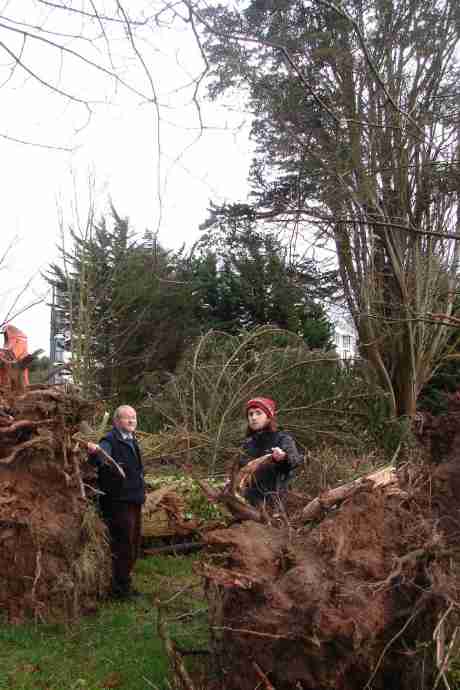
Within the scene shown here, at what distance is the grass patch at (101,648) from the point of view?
3795mm

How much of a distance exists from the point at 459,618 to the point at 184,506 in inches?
174

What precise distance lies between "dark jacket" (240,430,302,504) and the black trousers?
99 centimetres

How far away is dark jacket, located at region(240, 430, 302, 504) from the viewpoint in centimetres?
474

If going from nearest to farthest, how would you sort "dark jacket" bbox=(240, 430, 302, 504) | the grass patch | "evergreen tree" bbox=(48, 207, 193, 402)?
1. the grass patch
2. "dark jacket" bbox=(240, 430, 302, 504)
3. "evergreen tree" bbox=(48, 207, 193, 402)

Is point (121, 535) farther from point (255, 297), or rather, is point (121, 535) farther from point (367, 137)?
point (255, 297)

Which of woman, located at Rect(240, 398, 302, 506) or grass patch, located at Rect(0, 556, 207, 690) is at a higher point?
woman, located at Rect(240, 398, 302, 506)

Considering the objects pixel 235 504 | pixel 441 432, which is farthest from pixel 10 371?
pixel 441 432

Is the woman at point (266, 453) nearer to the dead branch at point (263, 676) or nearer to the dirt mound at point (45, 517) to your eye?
the dirt mound at point (45, 517)

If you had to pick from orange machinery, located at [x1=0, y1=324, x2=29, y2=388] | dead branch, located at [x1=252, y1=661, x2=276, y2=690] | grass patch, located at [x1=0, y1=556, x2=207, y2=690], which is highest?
orange machinery, located at [x1=0, y1=324, x2=29, y2=388]

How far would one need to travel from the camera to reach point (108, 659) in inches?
162

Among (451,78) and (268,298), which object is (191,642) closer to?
(451,78)

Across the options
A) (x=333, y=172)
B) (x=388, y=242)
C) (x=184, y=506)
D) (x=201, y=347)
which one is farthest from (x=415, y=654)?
(x=388, y=242)

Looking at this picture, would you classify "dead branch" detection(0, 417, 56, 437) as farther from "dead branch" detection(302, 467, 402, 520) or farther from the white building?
the white building

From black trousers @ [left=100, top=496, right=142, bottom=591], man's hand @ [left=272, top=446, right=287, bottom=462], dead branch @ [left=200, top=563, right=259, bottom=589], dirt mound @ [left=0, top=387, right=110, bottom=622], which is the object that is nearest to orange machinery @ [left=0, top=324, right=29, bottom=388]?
dirt mound @ [left=0, top=387, right=110, bottom=622]
